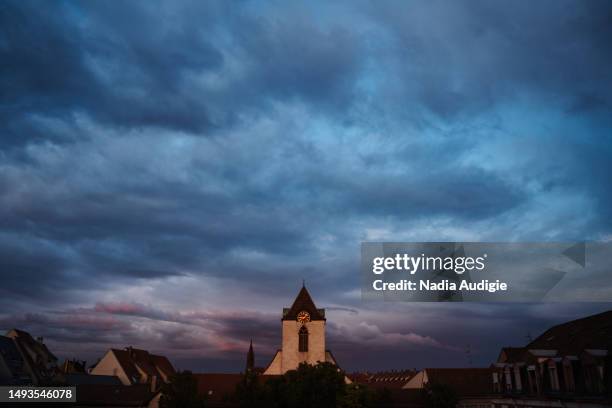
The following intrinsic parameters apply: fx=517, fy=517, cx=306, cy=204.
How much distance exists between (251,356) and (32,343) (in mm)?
50961

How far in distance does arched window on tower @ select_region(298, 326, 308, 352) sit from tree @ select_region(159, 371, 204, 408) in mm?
38332

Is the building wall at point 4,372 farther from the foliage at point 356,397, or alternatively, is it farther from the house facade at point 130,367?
the foliage at point 356,397

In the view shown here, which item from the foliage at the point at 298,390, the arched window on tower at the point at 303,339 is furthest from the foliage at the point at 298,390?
the arched window on tower at the point at 303,339

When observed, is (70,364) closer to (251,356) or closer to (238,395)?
(251,356)

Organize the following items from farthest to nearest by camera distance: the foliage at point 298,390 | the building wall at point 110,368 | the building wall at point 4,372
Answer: the building wall at point 110,368, the building wall at point 4,372, the foliage at point 298,390

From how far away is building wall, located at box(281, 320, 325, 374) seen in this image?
9112 centimetres

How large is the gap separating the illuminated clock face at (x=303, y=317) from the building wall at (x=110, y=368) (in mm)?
37534

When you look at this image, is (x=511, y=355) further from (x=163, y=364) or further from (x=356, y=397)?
(x=163, y=364)

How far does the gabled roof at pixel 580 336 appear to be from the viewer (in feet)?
139

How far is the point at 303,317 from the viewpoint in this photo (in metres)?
93.6

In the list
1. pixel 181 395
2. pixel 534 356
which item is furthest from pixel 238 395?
pixel 534 356

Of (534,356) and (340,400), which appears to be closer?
(534,356)

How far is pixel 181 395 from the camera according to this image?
53750 millimetres

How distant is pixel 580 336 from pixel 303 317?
53.8 meters
